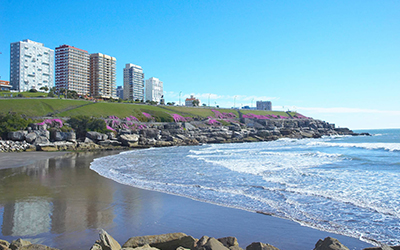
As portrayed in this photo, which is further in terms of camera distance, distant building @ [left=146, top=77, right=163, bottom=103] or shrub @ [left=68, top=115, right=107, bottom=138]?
distant building @ [left=146, top=77, right=163, bottom=103]

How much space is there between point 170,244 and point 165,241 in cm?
13

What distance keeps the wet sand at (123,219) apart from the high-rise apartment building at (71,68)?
394 ft

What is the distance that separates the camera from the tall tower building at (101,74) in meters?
130

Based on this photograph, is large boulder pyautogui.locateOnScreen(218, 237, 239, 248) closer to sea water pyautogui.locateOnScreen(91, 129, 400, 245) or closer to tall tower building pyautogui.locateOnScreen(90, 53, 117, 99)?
sea water pyautogui.locateOnScreen(91, 129, 400, 245)

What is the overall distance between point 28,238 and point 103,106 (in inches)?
2445

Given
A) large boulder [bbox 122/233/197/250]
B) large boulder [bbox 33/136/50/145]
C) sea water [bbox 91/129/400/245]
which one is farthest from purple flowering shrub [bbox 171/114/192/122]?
large boulder [bbox 122/233/197/250]

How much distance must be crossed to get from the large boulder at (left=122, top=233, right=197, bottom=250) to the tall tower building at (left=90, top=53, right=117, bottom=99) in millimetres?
131049

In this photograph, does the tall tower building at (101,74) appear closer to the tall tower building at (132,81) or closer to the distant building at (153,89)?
the tall tower building at (132,81)

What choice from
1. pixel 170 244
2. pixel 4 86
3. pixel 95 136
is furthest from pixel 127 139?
pixel 4 86

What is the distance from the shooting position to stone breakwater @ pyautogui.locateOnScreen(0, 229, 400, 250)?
460cm

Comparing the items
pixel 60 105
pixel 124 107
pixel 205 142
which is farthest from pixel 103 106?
pixel 205 142

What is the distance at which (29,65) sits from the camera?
108312mm

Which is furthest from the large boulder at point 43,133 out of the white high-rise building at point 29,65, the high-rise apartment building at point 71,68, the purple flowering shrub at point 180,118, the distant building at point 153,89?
the distant building at point 153,89

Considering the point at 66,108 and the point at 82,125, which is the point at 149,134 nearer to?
the point at 82,125
